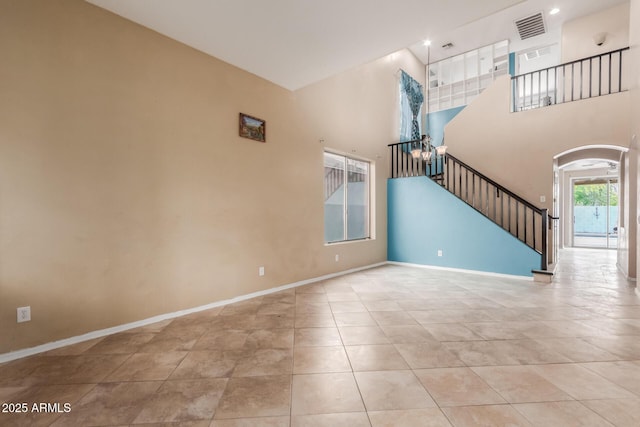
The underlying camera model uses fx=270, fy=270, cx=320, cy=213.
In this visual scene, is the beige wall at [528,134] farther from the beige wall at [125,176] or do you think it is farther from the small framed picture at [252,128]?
the small framed picture at [252,128]

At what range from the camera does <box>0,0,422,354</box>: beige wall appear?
230 centimetres

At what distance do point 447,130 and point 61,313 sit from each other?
8114mm

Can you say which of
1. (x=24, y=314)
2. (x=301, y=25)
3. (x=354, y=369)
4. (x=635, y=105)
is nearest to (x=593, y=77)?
(x=635, y=105)

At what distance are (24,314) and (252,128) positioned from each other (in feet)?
10.0

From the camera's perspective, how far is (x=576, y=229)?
31.8 ft

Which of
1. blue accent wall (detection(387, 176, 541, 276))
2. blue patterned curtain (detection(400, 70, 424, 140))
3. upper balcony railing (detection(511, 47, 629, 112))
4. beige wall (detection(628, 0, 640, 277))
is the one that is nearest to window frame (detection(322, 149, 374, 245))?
blue accent wall (detection(387, 176, 541, 276))

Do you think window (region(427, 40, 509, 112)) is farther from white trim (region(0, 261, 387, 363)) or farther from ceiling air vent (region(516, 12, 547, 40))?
white trim (region(0, 261, 387, 363))

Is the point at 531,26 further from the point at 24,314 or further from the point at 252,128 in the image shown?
the point at 24,314

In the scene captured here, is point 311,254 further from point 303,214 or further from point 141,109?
point 141,109

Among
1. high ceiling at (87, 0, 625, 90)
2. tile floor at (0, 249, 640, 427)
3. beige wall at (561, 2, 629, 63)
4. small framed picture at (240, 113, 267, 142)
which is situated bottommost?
tile floor at (0, 249, 640, 427)

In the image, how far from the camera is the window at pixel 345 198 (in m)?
5.30

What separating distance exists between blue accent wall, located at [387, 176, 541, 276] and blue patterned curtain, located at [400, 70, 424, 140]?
2.18 metres

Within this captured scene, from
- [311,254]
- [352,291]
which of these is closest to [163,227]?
[311,254]

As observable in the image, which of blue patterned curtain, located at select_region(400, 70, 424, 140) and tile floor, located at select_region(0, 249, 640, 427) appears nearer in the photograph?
tile floor, located at select_region(0, 249, 640, 427)
